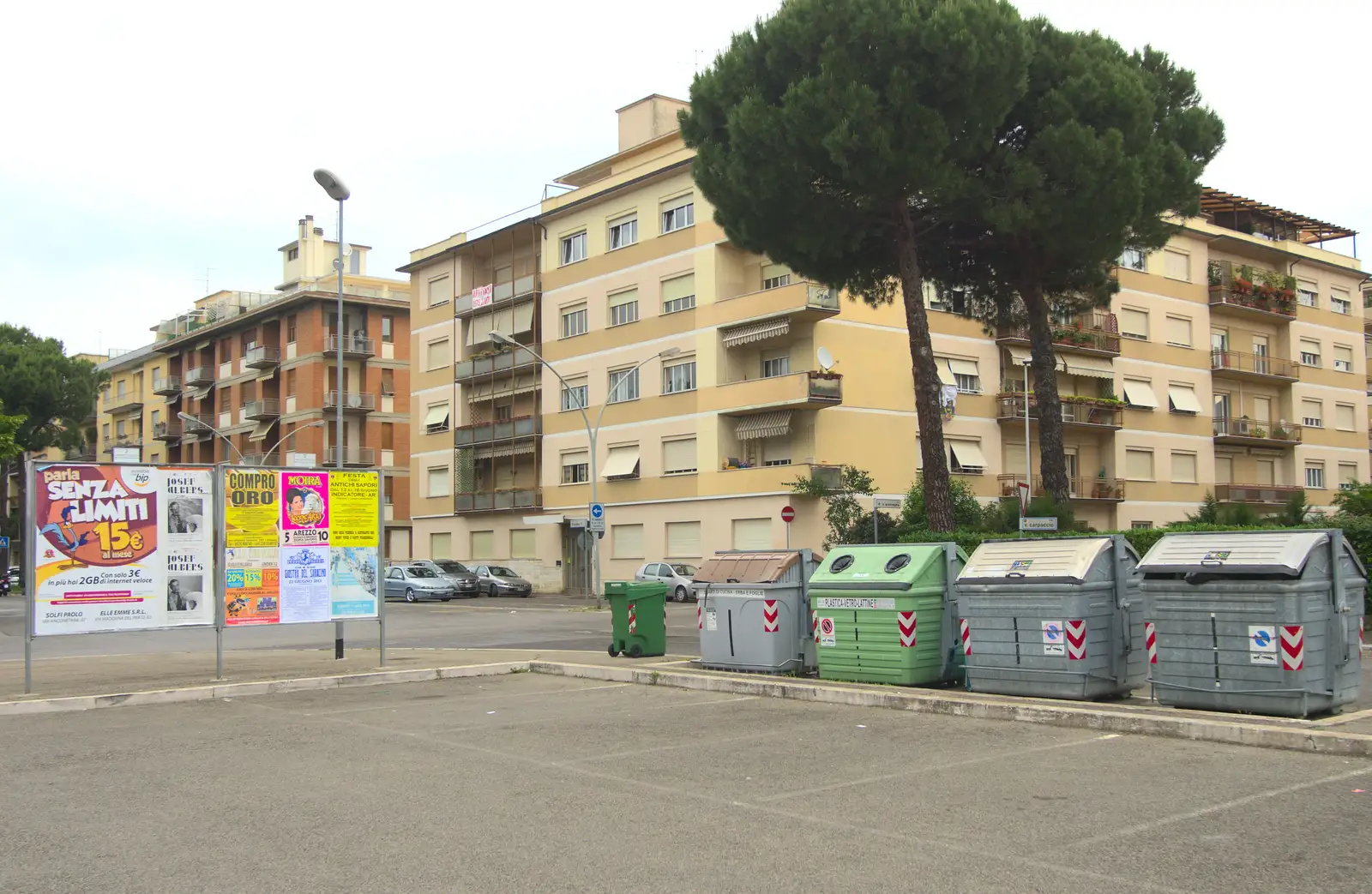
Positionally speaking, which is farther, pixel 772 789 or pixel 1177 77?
pixel 1177 77

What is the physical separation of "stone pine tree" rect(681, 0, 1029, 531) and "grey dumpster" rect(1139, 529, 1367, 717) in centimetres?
1327

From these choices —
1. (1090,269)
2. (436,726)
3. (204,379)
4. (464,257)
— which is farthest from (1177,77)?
(204,379)

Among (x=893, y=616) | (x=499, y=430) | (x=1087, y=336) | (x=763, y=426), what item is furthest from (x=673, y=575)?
(x=893, y=616)

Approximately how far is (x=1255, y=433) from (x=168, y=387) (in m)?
61.6

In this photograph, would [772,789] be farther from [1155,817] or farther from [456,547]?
[456,547]

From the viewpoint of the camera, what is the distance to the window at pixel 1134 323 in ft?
157

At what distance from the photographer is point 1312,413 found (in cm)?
5516

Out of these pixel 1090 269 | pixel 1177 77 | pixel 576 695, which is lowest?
pixel 576 695

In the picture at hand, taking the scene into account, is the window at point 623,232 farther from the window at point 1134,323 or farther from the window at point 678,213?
the window at point 1134,323

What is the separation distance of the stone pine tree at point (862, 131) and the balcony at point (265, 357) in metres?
46.4

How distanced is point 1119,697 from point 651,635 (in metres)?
6.56

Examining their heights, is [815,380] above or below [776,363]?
below

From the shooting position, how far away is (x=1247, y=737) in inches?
338

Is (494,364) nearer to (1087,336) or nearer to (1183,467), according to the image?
(1087,336)
